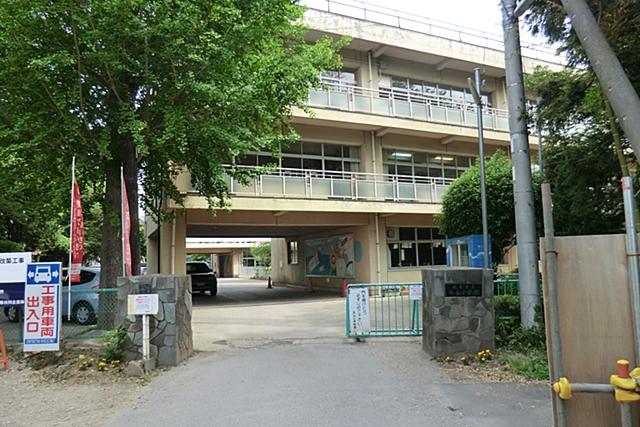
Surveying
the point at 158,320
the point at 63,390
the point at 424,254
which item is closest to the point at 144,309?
the point at 158,320

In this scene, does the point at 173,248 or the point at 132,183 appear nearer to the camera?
the point at 132,183

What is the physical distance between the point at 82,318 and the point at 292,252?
19428 millimetres

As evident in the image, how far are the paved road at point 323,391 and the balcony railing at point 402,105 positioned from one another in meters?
12.5

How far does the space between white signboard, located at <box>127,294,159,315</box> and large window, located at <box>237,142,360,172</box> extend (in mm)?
12898

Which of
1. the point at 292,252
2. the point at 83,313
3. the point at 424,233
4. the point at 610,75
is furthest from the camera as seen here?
the point at 292,252

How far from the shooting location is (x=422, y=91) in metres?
24.4

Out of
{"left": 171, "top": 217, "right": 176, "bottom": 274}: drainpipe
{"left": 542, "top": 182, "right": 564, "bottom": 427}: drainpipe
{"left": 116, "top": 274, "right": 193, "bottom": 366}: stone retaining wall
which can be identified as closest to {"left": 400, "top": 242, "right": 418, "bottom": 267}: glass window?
{"left": 171, "top": 217, "right": 176, "bottom": 274}: drainpipe

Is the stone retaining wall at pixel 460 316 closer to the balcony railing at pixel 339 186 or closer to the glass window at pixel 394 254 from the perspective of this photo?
the balcony railing at pixel 339 186

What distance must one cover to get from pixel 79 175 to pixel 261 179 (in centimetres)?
755

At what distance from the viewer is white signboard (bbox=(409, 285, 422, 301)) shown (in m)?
9.95

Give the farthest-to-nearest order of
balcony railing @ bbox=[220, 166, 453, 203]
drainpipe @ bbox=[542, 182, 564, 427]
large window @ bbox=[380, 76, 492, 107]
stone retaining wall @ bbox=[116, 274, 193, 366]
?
large window @ bbox=[380, 76, 492, 107], balcony railing @ bbox=[220, 166, 453, 203], stone retaining wall @ bbox=[116, 274, 193, 366], drainpipe @ bbox=[542, 182, 564, 427]

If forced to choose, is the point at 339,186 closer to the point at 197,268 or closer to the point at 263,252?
the point at 197,268

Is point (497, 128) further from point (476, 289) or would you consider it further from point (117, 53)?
point (117, 53)

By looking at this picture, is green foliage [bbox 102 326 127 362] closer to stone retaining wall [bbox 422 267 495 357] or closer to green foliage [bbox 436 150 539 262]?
stone retaining wall [bbox 422 267 495 357]
